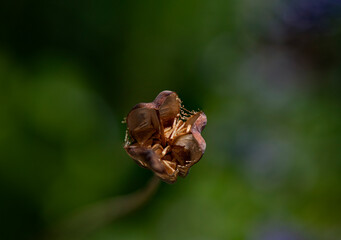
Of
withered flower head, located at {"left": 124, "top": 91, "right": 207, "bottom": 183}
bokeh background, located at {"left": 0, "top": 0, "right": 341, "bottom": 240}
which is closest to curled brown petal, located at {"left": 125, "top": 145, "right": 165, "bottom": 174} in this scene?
withered flower head, located at {"left": 124, "top": 91, "right": 207, "bottom": 183}

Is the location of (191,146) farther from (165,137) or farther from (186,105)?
(186,105)

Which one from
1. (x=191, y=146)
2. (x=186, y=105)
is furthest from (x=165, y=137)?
(x=186, y=105)

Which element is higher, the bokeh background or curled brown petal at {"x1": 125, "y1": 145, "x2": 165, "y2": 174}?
curled brown petal at {"x1": 125, "y1": 145, "x2": 165, "y2": 174}

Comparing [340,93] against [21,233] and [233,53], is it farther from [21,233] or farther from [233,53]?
[21,233]

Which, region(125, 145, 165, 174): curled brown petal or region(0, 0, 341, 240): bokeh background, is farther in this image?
region(0, 0, 341, 240): bokeh background

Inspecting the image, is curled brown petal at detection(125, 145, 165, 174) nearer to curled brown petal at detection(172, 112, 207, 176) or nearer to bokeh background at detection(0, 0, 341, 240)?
curled brown petal at detection(172, 112, 207, 176)

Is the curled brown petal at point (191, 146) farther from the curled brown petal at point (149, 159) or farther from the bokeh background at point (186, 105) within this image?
the bokeh background at point (186, 105)

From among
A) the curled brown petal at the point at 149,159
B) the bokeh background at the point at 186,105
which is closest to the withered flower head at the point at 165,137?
the curled brown petal at the point at 149,159
